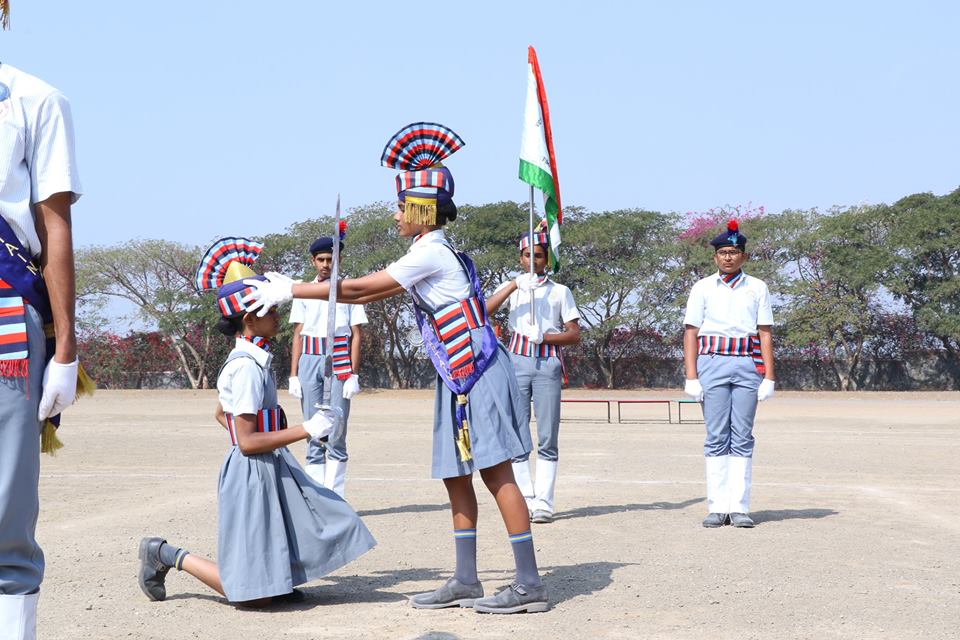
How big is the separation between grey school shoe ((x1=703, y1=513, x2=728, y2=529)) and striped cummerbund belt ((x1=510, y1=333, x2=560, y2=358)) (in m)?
1.79

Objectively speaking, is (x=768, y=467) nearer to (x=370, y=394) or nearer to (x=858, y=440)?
(x=858, y=440)

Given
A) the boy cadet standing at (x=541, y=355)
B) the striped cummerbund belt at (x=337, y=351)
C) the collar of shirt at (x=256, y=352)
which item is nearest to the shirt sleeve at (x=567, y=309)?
the boy cadet standing at (x=541, y=355)

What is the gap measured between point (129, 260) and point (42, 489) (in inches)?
1232

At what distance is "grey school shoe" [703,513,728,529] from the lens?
8.51m

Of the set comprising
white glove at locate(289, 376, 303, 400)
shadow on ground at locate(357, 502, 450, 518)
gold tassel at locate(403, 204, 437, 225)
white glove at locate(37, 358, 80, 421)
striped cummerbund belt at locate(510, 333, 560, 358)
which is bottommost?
shadow on ground at locate(357, 502, 450, 518)

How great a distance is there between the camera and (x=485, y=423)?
5664 millimetres

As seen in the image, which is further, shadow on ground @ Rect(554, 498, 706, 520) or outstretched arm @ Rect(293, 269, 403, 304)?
shadow on ground @ Rect(554, 498, 706, 520)

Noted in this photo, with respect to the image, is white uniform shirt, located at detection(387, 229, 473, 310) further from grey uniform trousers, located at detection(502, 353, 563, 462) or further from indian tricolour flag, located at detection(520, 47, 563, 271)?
grey uniform trousers, located at detection(502, 353, 563, 462)

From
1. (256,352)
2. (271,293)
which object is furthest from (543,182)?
(271,293)

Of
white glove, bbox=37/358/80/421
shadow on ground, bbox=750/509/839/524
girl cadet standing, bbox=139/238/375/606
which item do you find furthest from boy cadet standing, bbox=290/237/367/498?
white glove, bbox=37/358/80/421

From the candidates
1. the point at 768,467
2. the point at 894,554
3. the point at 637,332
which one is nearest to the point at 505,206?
the point at 637,332

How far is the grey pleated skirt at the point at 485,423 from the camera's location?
18.5 feet

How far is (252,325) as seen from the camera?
5.93 meters

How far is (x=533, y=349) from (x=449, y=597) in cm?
363
